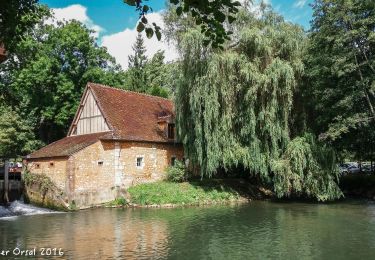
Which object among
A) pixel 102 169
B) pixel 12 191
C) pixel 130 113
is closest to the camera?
pixel 102 169

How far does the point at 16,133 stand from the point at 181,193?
18957mm

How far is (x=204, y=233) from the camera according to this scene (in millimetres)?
13898

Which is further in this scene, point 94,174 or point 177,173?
point 177,173

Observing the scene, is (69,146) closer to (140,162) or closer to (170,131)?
(140,162)

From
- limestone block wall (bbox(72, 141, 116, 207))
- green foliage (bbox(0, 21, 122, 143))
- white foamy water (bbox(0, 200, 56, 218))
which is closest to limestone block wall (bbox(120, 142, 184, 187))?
limestone block wall (bbox(72, 141, 116, 207))

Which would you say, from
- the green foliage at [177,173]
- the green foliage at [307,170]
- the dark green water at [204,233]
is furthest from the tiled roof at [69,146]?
the green foliage at [307,170]

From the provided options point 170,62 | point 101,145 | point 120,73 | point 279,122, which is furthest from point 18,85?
point 279,122

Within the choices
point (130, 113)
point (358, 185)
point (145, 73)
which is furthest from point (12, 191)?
point (145, 73)

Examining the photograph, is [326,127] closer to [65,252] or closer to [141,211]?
[141,211]

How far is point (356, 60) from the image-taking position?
21734 millimetres

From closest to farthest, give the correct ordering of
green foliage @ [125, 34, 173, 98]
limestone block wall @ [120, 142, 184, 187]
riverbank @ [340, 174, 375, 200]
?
limestone block wall @ [120, 142, 184, 187] < riverbank @ [340, 174, 375, 200] < green foliage @ [125, 34, 173, 98]

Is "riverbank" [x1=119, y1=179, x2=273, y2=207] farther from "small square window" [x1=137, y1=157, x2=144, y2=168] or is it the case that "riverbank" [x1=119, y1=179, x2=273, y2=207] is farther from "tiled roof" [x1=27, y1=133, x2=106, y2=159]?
"tiled roof" [x1=27, y1=133, x2=106, y2=159]

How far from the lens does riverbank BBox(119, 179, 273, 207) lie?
73.2 ft

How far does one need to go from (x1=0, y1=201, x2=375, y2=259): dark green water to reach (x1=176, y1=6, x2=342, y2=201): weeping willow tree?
7.12ft
